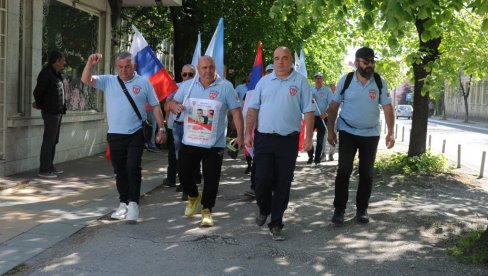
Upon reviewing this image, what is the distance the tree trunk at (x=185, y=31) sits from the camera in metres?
14.8

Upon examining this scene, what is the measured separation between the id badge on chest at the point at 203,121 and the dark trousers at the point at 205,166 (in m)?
0.12

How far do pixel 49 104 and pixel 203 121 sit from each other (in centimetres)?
408

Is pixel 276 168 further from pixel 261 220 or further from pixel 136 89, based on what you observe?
pixel 136 89

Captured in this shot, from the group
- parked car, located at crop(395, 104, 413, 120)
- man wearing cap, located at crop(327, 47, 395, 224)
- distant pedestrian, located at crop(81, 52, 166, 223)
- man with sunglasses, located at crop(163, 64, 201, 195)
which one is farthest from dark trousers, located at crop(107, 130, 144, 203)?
parked car, located at crop(395, 104, 413, 120)

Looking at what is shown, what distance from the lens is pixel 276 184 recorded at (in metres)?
6.01

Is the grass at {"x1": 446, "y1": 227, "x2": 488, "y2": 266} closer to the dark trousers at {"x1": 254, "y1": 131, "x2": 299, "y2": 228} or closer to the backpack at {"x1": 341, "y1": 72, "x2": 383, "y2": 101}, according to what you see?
the dark trousers at {"x1": 254, "y1": 131, "x2": 299, "y2": 228}

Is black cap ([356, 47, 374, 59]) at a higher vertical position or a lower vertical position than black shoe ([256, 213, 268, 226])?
higher

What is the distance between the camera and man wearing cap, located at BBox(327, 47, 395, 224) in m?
6.38

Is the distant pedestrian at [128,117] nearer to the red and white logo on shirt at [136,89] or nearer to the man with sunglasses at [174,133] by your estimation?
the red and white logo on shirt at [136,89]

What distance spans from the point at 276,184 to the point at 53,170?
4.88m

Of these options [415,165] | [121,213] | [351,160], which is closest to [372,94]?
[351,160]

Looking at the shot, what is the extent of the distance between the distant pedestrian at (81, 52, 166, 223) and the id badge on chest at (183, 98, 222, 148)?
360mm

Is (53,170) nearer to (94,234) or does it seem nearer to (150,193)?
(150,193)

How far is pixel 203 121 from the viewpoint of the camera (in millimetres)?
6172
